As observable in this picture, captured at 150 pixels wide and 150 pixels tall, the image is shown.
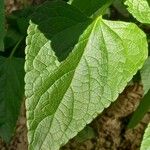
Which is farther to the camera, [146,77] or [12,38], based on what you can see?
[12,38]

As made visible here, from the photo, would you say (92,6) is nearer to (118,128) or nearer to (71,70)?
(71,70)

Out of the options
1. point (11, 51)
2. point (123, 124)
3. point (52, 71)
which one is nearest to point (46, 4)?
point (52, 71)

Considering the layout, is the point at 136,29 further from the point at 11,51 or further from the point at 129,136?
the point at 129,136

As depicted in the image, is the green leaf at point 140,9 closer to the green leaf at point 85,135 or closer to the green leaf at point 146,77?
the green leaf at point 146,77

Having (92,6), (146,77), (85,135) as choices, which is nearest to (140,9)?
(92,6)

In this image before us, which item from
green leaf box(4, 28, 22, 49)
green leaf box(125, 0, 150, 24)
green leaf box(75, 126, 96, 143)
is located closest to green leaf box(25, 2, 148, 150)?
green leaf box(125, 0, 150, 24)

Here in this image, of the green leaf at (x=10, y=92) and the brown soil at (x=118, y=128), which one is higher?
the green leaf at (x=10, y=92)

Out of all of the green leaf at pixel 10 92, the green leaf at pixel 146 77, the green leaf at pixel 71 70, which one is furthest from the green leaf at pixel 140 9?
the green leaf at pixel 10 92
